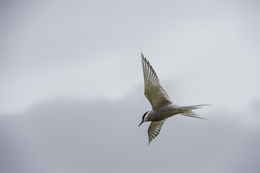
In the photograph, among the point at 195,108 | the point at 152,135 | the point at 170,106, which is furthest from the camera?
the point at 152,135

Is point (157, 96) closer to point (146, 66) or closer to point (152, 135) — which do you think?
point (146, 66)

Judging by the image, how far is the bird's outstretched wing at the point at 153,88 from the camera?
546 inches

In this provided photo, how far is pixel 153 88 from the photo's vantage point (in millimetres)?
13961

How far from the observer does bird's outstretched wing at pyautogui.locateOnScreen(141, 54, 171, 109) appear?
45.5ft

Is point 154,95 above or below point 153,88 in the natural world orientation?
below

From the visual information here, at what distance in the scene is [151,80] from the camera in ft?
45.9

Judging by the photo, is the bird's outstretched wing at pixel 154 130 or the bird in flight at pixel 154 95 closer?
the bird in flight at pixel 154 95

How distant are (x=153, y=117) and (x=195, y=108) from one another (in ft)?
6.69

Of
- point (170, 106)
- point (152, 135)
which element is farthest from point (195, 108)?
point (152, 135)

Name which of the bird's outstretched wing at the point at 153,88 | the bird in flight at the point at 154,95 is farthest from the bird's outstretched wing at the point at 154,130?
the bird's outstretched wing at the point at 153,88

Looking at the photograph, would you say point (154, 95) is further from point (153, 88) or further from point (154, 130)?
point (154, 130)

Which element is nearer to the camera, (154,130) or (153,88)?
(153,88)

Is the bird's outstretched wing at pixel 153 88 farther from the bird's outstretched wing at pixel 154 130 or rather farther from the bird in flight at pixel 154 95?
the bird's outstretched wing at pixel 154 130

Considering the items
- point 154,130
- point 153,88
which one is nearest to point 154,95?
point 153,88
